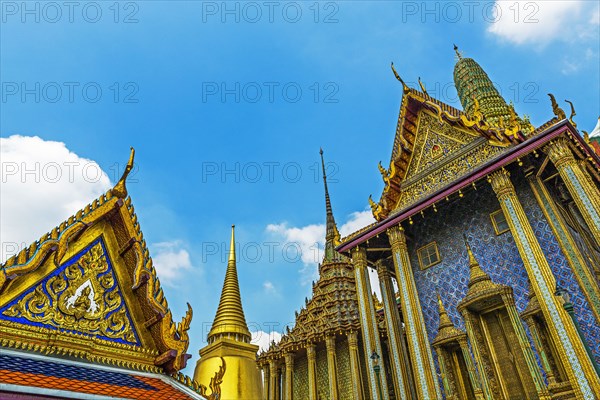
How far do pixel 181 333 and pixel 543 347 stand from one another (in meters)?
8.68

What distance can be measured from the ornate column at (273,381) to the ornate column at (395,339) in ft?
30.0

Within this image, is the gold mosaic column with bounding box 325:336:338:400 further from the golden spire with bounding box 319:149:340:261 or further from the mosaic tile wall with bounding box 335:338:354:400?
the golden spire with bounding box 319:149:340:261

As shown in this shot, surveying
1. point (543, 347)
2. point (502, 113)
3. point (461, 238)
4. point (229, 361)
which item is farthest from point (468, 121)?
point (229, 361)

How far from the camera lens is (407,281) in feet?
37.8

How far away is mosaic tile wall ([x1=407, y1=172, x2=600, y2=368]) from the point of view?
9.75 m

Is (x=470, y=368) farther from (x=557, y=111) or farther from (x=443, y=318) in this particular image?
(x=557, y=111)

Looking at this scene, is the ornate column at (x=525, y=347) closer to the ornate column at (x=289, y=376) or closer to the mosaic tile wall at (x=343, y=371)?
the mosaic tile wall at (x=343, y=371)

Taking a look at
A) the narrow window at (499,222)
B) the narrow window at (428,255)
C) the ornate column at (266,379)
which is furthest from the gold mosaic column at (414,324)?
the ornate column at (266,379)

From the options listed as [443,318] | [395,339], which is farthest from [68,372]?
[395,339]

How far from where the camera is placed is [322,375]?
18.6 metres

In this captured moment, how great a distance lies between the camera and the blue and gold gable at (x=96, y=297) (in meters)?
3.16

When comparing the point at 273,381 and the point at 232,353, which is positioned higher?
the point at 232,353

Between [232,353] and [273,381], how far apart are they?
246 centimetres

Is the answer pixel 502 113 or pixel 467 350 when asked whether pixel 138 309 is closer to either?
pixel 467 350
